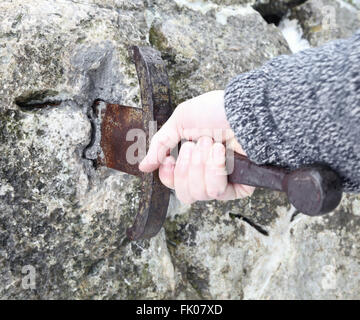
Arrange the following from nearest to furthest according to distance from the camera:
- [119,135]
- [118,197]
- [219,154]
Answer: [219,154] → [119,135] → [118,197]

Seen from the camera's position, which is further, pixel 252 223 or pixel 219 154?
pixel 252 223

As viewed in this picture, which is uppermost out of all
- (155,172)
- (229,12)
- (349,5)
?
(349,5)

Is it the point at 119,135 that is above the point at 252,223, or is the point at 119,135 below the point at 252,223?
above

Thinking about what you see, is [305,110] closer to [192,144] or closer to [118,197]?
[192,144]

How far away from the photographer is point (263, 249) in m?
1.30

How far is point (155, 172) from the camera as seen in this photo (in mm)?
831

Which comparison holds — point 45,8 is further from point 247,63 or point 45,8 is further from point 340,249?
point 340,249

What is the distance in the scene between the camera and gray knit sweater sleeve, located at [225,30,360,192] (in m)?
0.59

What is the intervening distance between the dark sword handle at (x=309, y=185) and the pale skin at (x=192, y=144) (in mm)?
156

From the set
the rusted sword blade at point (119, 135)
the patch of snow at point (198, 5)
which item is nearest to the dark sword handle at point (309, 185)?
the rusted sword blade at point (119, 135)

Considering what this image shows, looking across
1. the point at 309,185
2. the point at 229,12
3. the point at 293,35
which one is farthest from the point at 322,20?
the point at 309,185

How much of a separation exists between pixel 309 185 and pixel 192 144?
0.28 metres

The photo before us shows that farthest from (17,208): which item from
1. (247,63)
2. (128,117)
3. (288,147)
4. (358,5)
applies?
(358,5)

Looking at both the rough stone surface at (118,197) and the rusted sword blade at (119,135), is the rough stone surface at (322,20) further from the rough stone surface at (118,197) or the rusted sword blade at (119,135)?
the rusted sword blade at (119,135)
